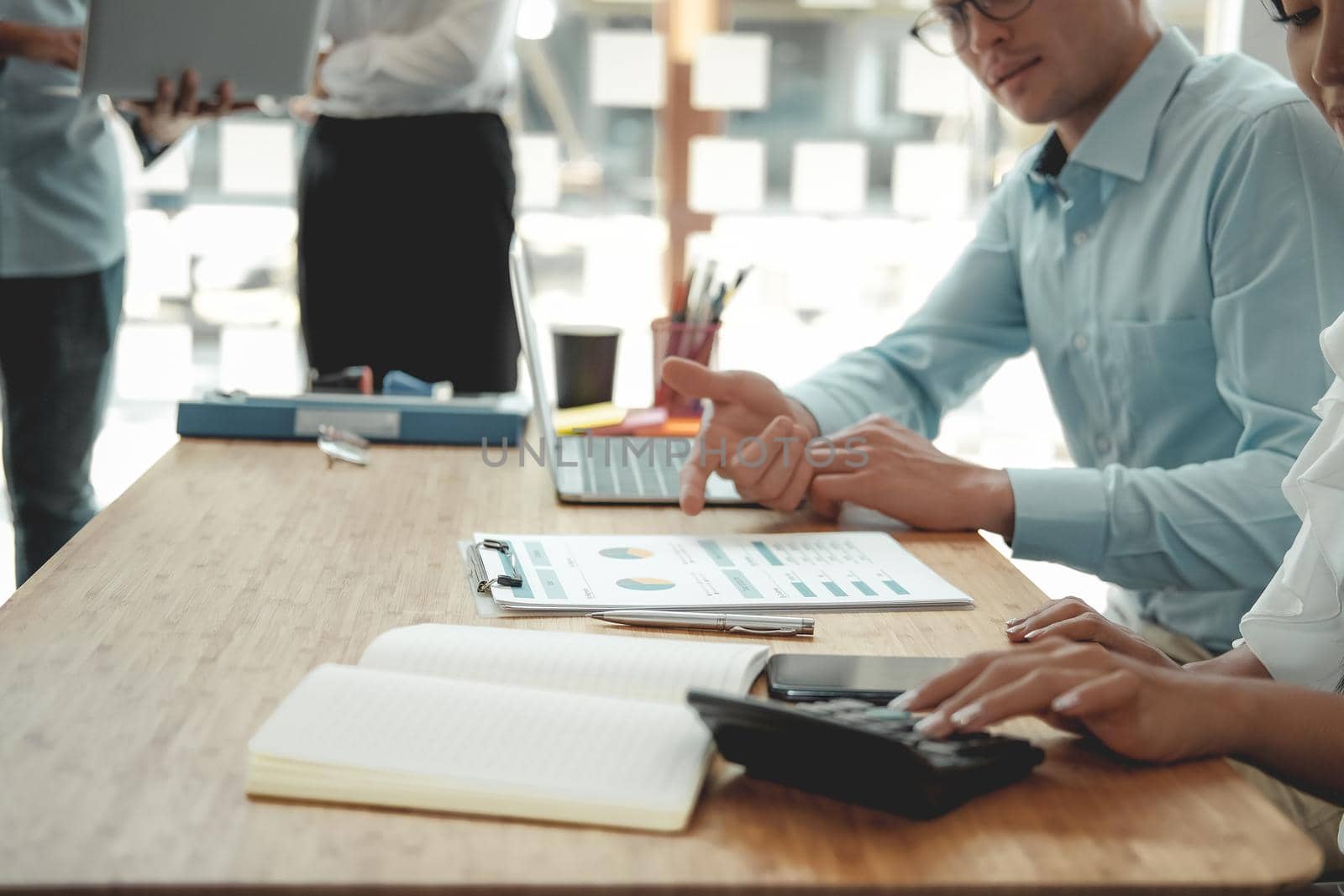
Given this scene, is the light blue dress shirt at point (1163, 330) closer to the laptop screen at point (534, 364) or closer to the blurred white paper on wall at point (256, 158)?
the laptop screen at point (534, 364)

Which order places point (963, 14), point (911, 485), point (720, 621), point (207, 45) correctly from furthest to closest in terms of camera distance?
point (207, 45) < point (963, 14) < point (911, 485) < point (720, 621)

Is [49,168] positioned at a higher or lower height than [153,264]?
higher

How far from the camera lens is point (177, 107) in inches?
83.2

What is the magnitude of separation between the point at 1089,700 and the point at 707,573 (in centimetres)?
41

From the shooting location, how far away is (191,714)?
29.9 inches

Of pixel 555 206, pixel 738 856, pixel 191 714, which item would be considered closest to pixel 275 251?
pixel 555 206

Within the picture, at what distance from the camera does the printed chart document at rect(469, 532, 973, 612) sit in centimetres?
100

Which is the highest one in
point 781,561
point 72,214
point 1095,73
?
point 1095,73

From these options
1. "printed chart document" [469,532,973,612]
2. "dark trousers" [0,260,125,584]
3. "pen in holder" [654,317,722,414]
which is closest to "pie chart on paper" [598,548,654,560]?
"printed chart document" [469,532,973,612]

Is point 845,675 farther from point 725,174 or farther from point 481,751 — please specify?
point 725,174

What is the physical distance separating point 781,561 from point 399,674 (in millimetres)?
443

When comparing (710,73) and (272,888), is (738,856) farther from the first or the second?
(710,73)

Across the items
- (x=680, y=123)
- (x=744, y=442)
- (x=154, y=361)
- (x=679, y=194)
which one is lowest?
(x=154, y=361)

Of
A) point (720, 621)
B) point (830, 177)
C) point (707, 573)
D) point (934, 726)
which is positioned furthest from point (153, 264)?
point (934, 726)
